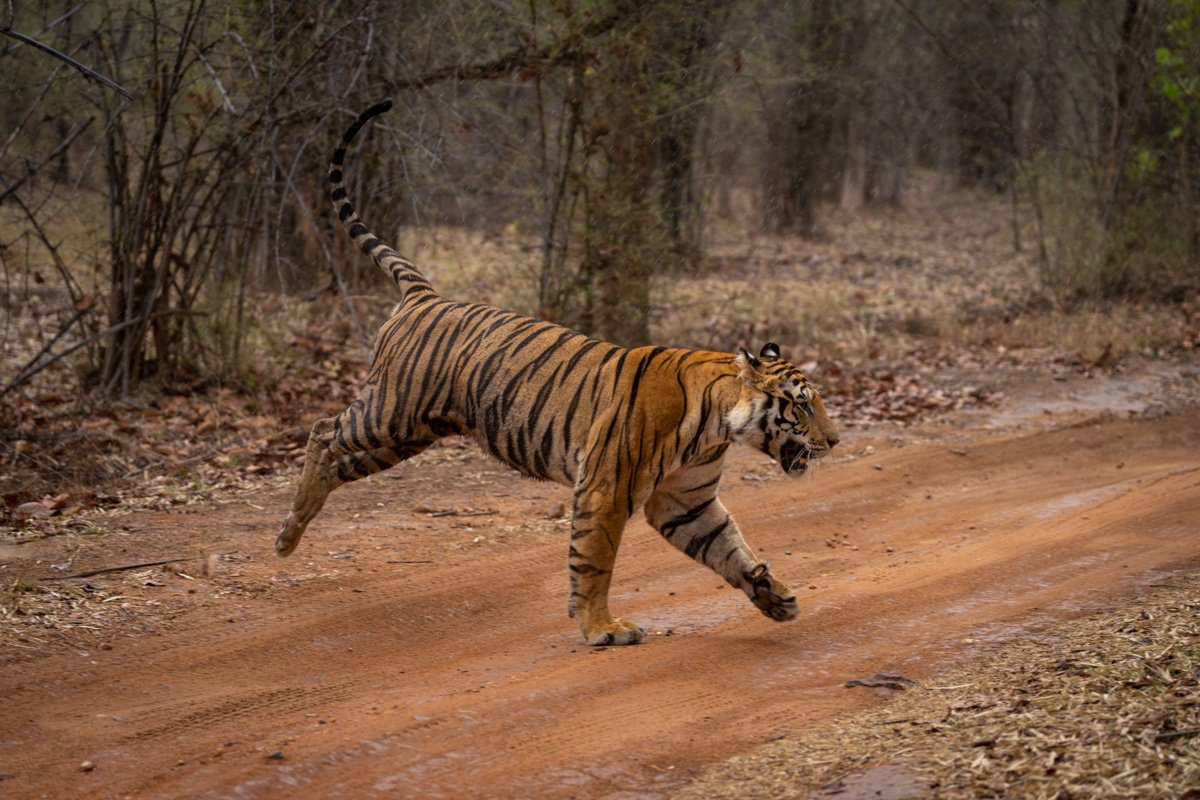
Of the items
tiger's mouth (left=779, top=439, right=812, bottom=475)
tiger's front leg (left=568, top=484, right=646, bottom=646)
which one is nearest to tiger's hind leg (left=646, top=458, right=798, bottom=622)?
tiger's mouth (left=779, top=439, right=812, bottom=475)

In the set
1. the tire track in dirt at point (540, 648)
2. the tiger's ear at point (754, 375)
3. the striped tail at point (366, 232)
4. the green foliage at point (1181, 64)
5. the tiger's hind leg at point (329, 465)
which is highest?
the green foliage at point (1181, 64)

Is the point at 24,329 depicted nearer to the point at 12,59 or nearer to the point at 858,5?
the point at 12,59

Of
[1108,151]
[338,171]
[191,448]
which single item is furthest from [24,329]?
[1108,151]

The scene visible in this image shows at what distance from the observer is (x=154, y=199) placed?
9.37 metres

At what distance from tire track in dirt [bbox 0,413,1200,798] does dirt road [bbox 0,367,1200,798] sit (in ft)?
0.05

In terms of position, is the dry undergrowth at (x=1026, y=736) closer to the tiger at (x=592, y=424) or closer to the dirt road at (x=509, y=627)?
the dirt road at (x=509, y=627)

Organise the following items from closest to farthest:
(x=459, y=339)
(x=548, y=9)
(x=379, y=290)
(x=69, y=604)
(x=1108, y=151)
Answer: (x=69, y=604)
(x=459, y=339)
(x=548, y=9)
(x=379, y=290)
(x=1108, y=151)

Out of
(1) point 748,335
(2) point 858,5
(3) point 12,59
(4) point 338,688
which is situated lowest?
(4) point 338,688

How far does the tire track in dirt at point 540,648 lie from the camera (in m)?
4.15

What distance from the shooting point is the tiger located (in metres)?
5.37

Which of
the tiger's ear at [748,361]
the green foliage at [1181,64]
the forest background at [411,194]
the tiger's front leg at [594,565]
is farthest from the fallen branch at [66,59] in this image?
the green foliage at [1181,64]

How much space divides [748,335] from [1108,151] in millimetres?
5938

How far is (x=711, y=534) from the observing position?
561 centimetres

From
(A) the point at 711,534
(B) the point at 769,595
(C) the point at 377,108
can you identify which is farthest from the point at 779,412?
(C) the point at 377,108
